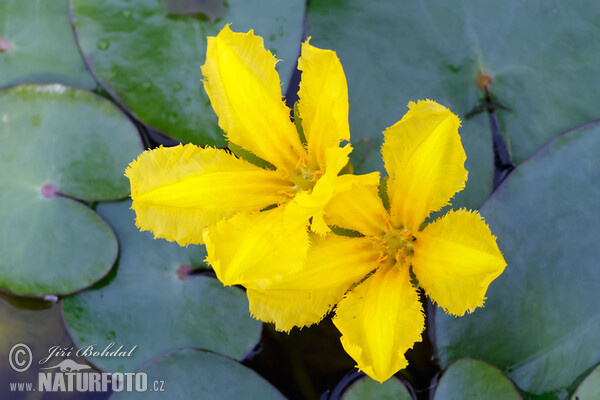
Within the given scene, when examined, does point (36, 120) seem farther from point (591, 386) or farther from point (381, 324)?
point (591, 386)

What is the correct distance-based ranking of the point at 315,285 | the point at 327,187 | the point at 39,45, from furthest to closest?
the point at 39,45 < the point at 315,285 < the point at 327,187

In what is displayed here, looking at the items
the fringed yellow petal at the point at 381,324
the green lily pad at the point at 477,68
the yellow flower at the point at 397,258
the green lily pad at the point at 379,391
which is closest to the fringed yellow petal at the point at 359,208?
the yellow flower at the point at 397,258

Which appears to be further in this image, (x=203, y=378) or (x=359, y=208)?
(x=203, y=378)

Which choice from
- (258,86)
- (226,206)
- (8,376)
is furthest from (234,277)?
(8,376)

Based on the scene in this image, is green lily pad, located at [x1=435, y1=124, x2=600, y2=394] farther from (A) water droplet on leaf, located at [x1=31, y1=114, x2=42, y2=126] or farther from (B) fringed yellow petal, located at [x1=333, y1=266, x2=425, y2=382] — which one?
(A) water droplet on leaf, located at [x1=31, y1=114, x2=42, y2=126]

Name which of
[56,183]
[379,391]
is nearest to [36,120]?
[56,183]

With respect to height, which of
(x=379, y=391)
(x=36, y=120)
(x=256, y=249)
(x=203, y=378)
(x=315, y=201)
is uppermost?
(x=315, y=201)

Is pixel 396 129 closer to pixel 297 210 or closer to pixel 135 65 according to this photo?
pixel 297 210
